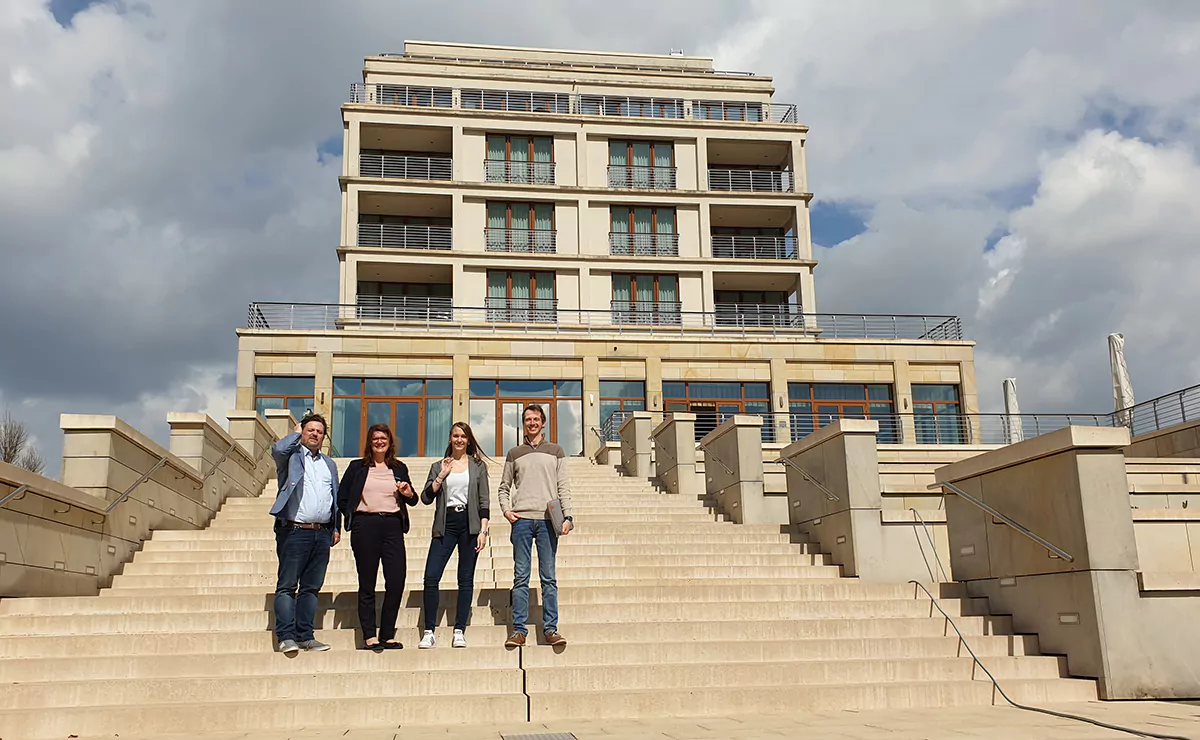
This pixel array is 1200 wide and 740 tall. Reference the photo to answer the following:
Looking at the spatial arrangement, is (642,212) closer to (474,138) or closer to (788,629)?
(474,138)

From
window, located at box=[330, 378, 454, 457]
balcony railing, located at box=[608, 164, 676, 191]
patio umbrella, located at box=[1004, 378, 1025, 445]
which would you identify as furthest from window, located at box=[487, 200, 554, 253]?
patio umbrella, located at box=[1004, 378, 1025, 445]

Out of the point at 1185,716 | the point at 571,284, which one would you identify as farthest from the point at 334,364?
the point at 1185,716

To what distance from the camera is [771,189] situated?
133 feet

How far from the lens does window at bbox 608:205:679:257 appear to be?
37844 millimetres

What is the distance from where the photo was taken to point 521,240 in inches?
1469

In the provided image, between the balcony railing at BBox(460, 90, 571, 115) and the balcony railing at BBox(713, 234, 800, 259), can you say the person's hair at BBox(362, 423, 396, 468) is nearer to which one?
the balcony railing at BBox(713, 234, 800, 259)

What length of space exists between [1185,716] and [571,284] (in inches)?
1232

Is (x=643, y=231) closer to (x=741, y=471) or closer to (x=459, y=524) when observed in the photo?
(x=741, y=471)

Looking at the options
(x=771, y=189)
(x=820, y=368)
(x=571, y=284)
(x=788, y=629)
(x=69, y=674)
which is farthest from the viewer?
(x=771, y=189)

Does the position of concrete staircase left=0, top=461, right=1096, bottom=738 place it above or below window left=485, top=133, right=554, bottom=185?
below

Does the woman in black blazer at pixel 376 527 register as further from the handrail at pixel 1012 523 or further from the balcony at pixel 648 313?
the balcony at pixel 648 313

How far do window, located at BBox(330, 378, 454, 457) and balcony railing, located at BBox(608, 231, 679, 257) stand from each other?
1049 cm

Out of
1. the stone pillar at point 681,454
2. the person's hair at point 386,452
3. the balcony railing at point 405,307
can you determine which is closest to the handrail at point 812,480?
the stone pillar at point 681,454

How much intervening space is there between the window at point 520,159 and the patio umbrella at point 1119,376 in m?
22.2
